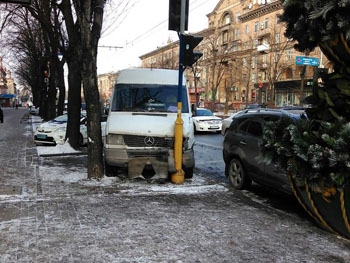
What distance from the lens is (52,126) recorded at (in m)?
16.7

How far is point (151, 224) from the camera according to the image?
224 inches

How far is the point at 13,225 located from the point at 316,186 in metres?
4.03

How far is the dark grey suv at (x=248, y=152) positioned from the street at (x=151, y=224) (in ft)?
1.08

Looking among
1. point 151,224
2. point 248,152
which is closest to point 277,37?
point 248,152

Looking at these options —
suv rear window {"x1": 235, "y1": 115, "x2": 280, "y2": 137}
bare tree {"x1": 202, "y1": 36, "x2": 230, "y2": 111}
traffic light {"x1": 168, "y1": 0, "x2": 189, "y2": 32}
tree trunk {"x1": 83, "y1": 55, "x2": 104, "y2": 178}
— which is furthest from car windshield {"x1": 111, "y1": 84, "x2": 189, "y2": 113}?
bare tree {"x1": 202, "y1": 36, "x2": 230, "y2": 111}

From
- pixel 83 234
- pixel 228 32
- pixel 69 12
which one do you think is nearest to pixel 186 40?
pixel 69 12

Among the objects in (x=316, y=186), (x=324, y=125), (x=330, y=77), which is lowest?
(x=316, y=186)

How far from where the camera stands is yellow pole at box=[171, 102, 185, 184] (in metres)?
8.34

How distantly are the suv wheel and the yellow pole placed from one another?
1028mm

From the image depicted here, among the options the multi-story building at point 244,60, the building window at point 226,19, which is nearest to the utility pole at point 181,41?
the multi-story building at point 244,60

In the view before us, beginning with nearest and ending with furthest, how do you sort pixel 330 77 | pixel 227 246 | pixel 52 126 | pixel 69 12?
pixel 227 246 < pixel 330 77 < pixel 69 12 < pixel 52 126

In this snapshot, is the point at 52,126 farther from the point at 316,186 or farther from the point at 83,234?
the point at 316,186

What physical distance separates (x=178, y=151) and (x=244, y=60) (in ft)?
187

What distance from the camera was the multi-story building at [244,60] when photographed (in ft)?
171
